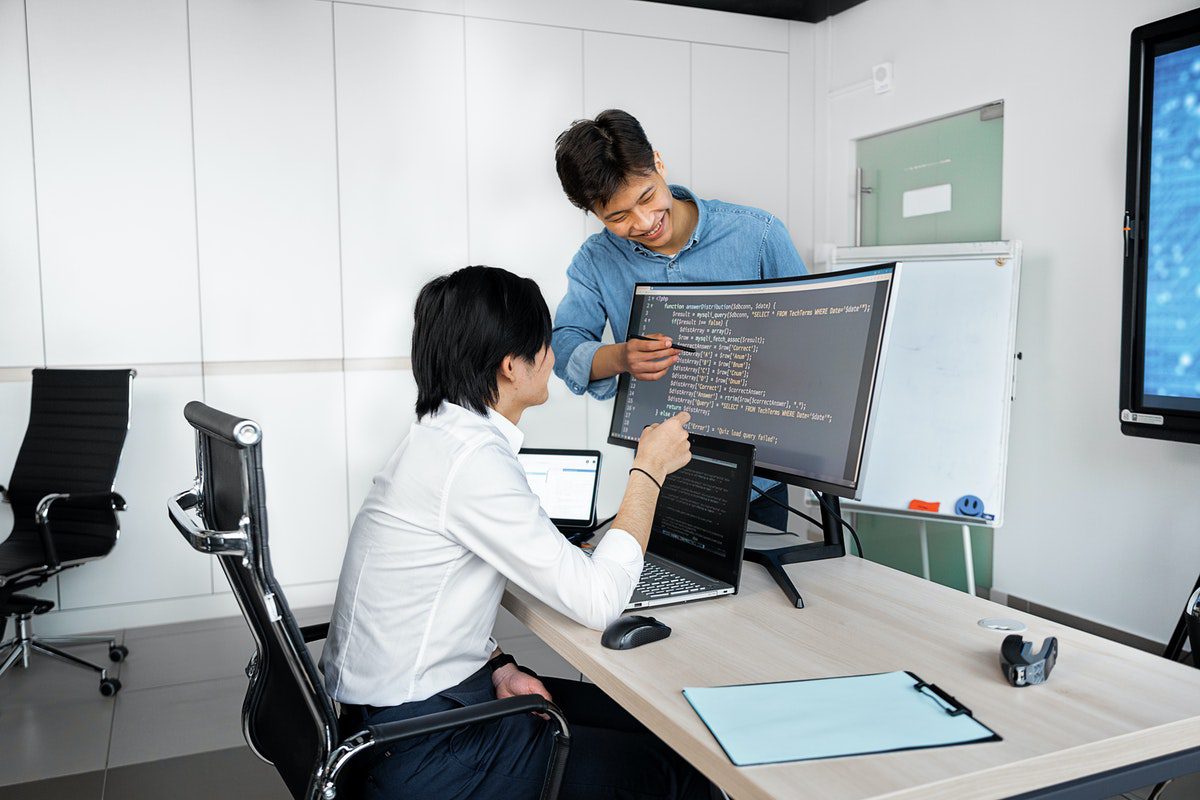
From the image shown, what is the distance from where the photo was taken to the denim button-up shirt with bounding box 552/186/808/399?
2.24 m

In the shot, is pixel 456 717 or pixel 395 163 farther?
pixel 395 163

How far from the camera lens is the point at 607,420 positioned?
4.91 metres

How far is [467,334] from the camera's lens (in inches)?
61.5

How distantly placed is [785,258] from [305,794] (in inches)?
60.9

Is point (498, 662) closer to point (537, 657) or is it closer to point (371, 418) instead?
point (537, 657)

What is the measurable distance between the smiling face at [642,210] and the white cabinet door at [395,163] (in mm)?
2370

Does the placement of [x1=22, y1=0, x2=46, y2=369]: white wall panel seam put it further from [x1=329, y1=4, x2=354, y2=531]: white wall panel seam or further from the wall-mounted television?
the wall-mounted television

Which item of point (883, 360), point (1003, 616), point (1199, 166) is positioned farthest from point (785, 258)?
point (1199, 166)

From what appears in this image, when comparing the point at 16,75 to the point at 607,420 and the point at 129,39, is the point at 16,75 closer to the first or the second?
the point at 129,39

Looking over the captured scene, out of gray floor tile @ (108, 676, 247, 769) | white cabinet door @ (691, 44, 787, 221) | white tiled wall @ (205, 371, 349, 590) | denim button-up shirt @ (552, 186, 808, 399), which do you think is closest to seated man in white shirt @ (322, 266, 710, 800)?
denim button-up shirt @ (552, 186, 808, 399)

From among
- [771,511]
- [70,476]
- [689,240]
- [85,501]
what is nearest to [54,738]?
[85,501]

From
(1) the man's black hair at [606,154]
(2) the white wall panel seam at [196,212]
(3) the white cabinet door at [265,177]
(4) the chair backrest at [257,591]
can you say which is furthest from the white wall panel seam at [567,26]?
(4) the chair backrest at [257,591]

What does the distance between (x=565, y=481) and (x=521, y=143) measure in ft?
8.71

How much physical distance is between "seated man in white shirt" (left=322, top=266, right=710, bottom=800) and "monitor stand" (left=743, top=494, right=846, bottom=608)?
1.01 feet
